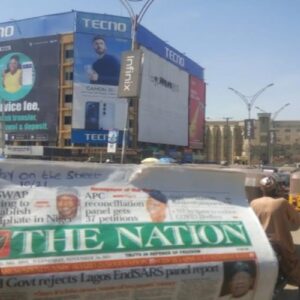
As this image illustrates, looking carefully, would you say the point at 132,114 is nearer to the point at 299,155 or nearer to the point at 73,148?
the point at 73,148

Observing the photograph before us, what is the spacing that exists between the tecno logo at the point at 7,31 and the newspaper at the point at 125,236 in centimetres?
5961

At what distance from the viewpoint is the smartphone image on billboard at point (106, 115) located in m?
54.1

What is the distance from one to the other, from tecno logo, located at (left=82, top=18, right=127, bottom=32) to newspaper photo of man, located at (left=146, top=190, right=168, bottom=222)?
2096 inches

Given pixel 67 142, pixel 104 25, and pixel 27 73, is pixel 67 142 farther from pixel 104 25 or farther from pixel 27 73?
pixel 104 25

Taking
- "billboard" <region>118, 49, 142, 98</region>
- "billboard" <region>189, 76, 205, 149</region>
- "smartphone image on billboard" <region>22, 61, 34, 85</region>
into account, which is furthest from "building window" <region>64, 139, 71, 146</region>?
"billboard" <region>118, 49, 142, 98</region>

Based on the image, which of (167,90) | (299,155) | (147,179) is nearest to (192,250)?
(147,179)

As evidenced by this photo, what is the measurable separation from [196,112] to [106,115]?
77.3 ft

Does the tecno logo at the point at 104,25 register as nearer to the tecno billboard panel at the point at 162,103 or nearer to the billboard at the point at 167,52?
the billboard at the point at 167,52

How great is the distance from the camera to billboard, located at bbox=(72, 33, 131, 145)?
53719 millimetres

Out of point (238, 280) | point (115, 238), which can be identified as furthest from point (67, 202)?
point (238, 280)

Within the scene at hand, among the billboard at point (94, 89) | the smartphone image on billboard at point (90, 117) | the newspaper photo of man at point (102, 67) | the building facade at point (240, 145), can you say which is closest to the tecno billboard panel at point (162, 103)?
the newspaper photo of man at point (102, 67)

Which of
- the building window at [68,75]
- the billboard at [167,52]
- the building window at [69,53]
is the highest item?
the billboard at [167,52]

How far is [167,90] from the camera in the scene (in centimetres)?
6581

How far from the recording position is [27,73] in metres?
56.9
